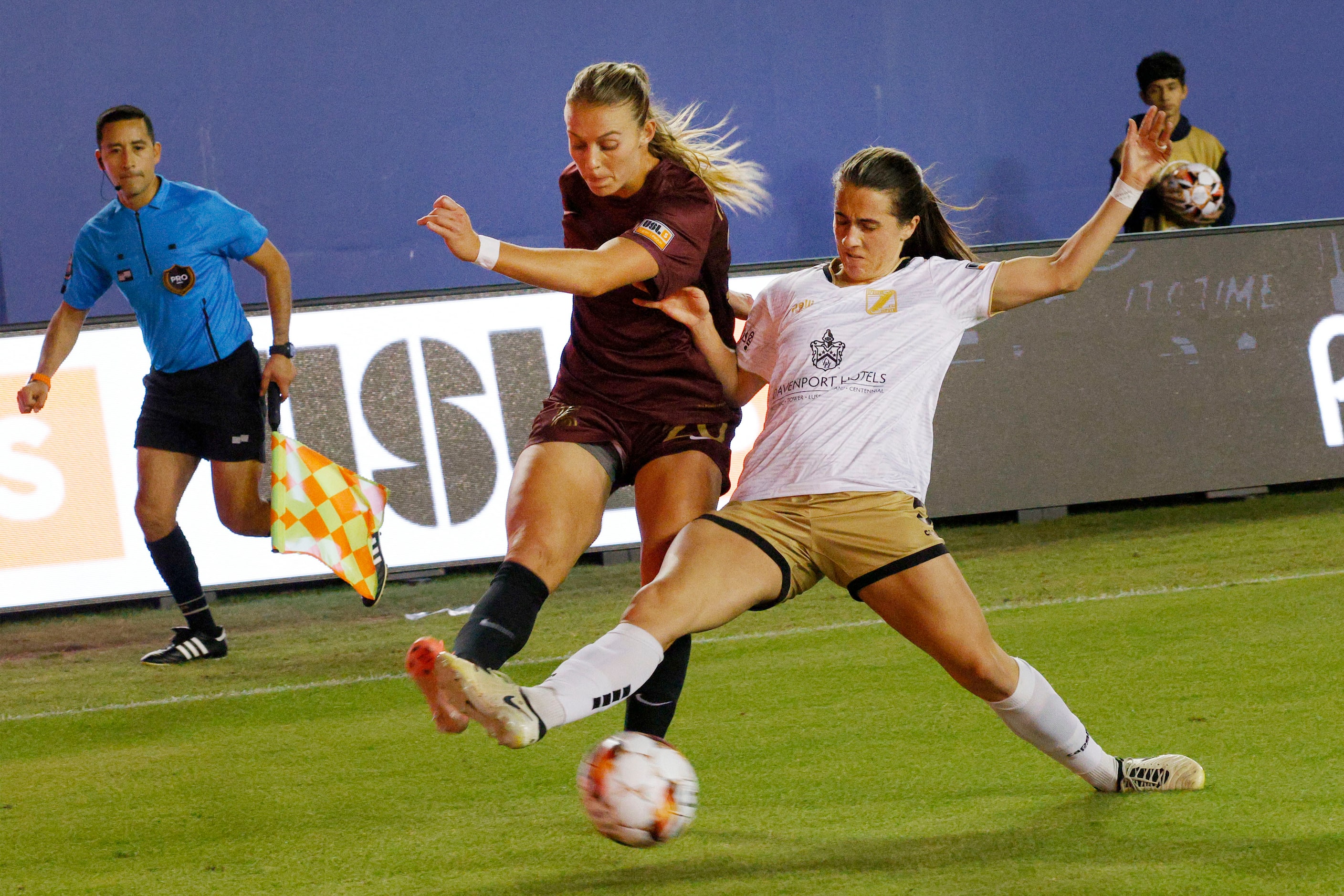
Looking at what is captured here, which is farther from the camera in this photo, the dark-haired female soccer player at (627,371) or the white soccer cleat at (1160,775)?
the white soccer cleat at (1160,775)

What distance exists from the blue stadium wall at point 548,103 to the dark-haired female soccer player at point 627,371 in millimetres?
5845

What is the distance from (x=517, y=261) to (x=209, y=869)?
1.57 metres

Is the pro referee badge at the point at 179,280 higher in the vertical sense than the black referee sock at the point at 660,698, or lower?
higher

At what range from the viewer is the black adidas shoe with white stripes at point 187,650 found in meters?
5.81

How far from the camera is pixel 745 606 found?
2922 mm

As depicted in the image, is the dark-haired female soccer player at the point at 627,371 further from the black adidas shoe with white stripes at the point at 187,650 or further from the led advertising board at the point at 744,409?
the led advertising board at the point at 744,409

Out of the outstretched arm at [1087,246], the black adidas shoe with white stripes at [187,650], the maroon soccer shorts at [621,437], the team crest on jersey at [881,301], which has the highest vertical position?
the outstretched arm at [1087,246]

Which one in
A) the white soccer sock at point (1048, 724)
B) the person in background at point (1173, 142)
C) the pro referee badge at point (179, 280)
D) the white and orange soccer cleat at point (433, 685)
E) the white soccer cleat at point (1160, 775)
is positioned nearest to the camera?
the white and orange soccer cleat at point (433, 685)

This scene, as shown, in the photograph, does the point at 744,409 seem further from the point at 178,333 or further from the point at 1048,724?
the point at 1048,724

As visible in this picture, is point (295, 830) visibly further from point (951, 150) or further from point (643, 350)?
point (951, 150)

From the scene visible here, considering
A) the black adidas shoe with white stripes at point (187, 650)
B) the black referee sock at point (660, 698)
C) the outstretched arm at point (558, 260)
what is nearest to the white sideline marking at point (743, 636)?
the black adidas shoe with white stripes at point (187, 650)

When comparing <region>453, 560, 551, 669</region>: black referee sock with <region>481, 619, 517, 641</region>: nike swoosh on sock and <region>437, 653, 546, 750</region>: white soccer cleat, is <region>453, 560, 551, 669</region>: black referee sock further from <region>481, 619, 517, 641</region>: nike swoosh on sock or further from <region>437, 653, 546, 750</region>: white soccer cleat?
<region>437, 653, 546, 750</region>: white soccer cleat

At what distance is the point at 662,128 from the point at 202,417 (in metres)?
2.89

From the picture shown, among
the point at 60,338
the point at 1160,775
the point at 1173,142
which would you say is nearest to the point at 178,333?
the point at 60,338
